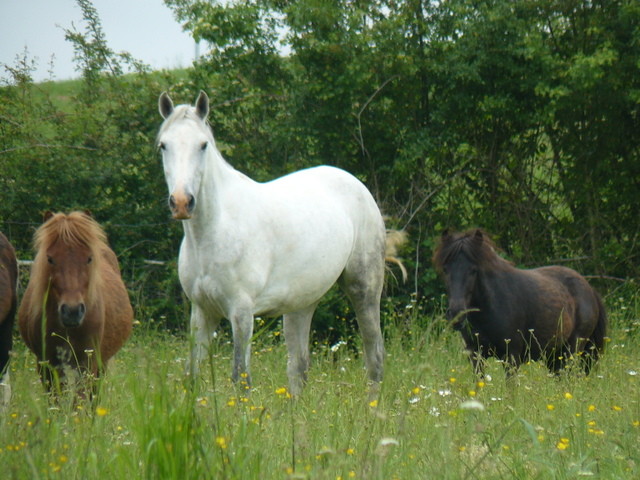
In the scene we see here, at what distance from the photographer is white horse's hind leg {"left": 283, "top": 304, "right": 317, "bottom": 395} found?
689 centimetres

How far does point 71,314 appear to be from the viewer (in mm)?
5406

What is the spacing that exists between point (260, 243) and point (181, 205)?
87cm

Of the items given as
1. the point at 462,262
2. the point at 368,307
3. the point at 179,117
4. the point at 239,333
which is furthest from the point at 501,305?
the point at 179,117

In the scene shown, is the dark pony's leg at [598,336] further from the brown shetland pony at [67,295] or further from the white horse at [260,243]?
the brown shetland pony at [67,295]

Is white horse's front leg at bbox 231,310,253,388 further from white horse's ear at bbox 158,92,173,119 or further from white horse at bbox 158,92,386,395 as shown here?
white horse's ear at bbox 158,92,173,119

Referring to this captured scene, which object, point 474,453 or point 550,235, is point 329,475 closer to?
point 474,453

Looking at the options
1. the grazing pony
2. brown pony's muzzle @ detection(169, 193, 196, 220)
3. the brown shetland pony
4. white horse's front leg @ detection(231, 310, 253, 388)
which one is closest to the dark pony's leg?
white horse's front leg @ detection(231, 310, 253, 388)

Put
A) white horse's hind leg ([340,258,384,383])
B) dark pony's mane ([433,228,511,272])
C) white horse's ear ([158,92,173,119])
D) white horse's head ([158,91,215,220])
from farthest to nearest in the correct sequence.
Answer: white horse's hind leg ([340,258,384,383]) < dark pony's mane ([433,228,511,272]) < white horse's ear ([158,92,173,119]) < white horse's head ([158,91,215,220])

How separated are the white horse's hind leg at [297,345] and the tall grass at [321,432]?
0.52 meters

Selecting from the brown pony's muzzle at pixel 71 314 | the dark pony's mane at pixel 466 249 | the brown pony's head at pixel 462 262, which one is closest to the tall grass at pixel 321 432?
the brown pony's muzzle at pixel 71 314

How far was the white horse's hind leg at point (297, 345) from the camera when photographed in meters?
6.89

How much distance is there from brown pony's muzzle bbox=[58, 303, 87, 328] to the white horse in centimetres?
74

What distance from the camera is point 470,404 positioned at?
2.70 metres

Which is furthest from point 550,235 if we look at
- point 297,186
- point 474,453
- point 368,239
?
point 474,453
